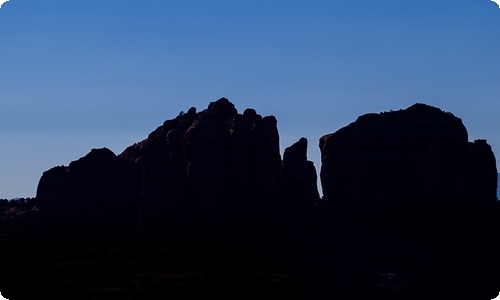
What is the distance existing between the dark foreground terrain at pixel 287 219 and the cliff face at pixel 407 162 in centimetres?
10

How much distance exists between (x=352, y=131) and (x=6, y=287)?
32.6m

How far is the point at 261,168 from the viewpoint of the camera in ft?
418

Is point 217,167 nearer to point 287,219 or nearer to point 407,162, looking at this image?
point 287,219

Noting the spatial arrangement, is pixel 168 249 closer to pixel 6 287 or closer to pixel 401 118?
pixel 6 287

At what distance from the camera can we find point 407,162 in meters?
127

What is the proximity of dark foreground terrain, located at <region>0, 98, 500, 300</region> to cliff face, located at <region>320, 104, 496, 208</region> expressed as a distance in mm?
102

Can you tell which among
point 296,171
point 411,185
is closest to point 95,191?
point 296,171

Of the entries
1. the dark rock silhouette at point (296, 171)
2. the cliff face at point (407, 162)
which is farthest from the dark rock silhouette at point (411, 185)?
the dark rock silhouette at point (296, 171)

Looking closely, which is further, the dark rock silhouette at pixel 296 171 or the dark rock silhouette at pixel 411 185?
the dark rock silhouette at pixel 296 171

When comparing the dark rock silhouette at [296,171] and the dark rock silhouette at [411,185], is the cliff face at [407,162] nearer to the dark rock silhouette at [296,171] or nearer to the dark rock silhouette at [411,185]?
the dark rock silhouette at [411,185]

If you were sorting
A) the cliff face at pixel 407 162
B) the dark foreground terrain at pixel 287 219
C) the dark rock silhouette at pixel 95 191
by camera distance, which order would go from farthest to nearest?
the dark rock silhouette at pixel 95 191 → the cliff face at pixel 407 162 → the dark foreground terrain at pixel 287 219

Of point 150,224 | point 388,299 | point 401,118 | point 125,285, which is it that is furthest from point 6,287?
point 401,118

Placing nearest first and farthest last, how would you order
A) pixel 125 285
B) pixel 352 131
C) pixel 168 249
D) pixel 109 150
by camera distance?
1. pixel 125 285
2. pixel 168 249
3. pixel 352 131
4. pixel 109 150

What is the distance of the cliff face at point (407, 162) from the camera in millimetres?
125750
